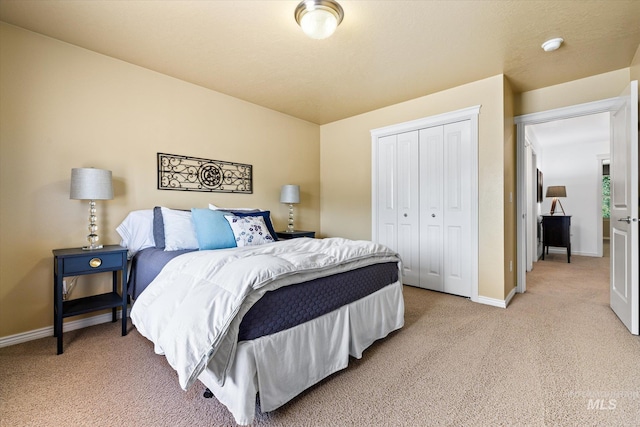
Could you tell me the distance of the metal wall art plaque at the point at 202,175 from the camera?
302cm

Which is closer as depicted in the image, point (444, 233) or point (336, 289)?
point (336, 289)

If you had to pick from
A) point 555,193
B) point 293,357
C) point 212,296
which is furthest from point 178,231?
point 555,193

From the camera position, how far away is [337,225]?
461 centimetres

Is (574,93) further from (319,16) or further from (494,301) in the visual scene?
(319,16)

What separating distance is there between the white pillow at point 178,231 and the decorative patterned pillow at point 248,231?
351 millimetres

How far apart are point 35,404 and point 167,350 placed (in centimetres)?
89

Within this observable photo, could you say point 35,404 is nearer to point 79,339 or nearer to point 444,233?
point 79,339

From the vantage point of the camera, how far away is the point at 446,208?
136 inches

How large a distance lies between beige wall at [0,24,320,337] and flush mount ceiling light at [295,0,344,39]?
5.85 feet

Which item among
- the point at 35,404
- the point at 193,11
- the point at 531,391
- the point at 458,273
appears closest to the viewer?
the point at 35,404

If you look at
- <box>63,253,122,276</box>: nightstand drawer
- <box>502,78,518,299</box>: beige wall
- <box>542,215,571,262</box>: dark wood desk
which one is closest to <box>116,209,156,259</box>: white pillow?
<box>63,253,122,276</box>: nightstand drawer

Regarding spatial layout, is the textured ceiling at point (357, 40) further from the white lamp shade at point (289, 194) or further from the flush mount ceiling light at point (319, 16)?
the white lamp shade at point (289, 194)

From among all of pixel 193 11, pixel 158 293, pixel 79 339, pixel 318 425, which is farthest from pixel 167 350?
pixel 193 11

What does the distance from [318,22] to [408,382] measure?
2413 millimetres
